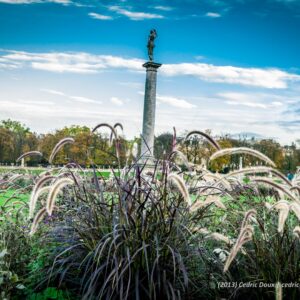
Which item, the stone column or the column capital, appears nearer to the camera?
the stone column

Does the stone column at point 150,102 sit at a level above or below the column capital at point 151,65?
below

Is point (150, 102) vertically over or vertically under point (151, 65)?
under

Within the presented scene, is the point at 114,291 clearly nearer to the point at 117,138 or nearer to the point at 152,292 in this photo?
the point at 152,292

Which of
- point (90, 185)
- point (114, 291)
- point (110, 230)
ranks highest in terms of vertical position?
point (90, 185)

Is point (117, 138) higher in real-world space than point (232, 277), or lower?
higher

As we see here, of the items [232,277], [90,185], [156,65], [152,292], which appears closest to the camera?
[152,292]

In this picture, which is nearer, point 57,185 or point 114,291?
point 57,185

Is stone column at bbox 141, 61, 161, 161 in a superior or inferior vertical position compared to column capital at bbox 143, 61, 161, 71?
inferior

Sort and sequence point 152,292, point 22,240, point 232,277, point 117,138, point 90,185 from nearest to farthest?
1. point 152,292
2. point 232,277
3. point 117,138
4. point 90,185
5. point 22,240

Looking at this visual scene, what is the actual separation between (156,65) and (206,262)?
18.8m

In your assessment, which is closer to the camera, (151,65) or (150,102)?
(150,102)

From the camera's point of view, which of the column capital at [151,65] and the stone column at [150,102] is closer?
the stone column at [150,102]

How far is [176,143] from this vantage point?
368 cm

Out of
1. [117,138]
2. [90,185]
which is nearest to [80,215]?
[90,185]
